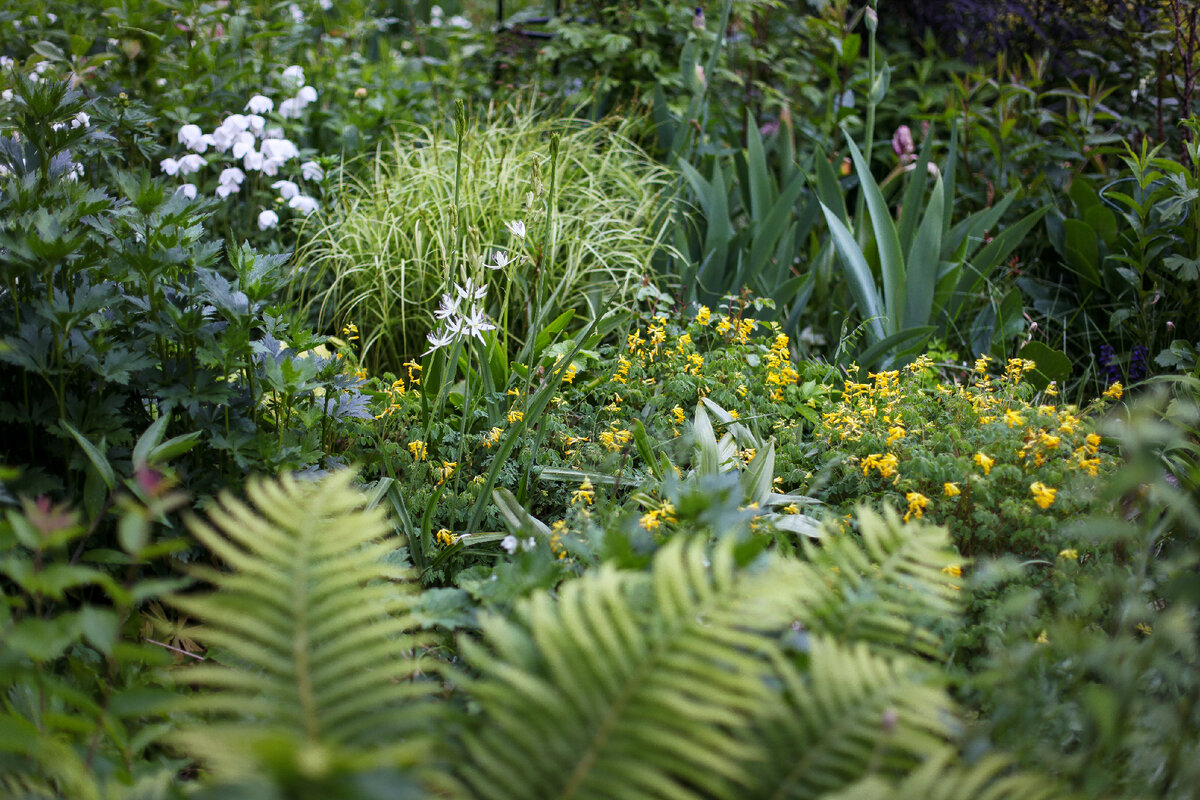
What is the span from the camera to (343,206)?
312 centimetres

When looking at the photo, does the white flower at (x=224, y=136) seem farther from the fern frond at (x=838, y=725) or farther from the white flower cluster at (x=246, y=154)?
the fern frond at (x=838, y=725)

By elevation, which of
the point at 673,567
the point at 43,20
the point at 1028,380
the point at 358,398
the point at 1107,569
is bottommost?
the point at 1028,380

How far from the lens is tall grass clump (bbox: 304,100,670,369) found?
8.96ft

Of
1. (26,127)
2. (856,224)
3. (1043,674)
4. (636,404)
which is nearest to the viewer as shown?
(1043,674)

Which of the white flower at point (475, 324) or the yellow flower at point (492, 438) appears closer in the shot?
the white flower at point (475, 324)

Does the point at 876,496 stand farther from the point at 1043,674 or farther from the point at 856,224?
the point at 856,224

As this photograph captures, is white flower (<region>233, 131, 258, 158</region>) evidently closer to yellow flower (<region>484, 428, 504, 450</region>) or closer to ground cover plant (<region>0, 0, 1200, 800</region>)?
ground cover plant (<region>0, 0, 1200, 800</region>)

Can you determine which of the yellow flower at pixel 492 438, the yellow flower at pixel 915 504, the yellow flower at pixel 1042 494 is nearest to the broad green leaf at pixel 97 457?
the yellow flower at pixel 492 438

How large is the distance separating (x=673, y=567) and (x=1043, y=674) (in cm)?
66

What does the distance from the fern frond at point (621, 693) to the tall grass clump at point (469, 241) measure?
5.90 ft

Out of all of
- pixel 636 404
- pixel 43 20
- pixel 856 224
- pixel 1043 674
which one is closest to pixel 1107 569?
pixel 1043 674

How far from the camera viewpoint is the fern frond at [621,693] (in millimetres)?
725

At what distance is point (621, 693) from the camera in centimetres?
75

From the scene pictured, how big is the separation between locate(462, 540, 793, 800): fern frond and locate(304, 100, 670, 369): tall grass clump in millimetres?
1797
